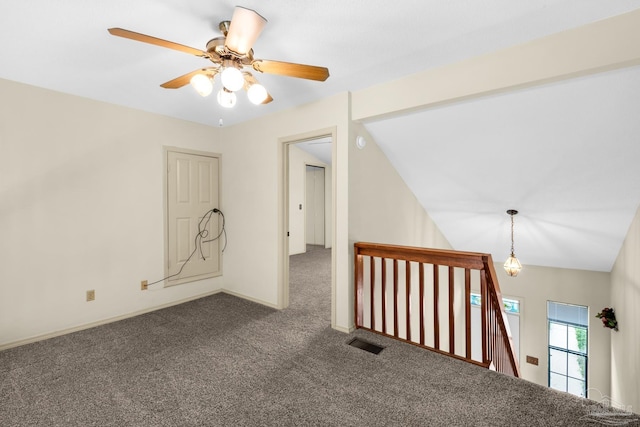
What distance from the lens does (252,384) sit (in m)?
2.04

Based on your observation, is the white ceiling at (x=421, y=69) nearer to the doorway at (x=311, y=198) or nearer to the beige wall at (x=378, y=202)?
the beige wall at (x=378, y=202)

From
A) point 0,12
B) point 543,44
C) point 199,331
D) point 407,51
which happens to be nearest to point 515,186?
point 543,44

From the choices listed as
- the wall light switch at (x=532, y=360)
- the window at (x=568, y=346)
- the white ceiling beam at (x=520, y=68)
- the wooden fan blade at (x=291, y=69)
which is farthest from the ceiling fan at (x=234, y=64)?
the wall light switch at (x=532, y=360)

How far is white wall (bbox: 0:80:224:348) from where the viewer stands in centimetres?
261

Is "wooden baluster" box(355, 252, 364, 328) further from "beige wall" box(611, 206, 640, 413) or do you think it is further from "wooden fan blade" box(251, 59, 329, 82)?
"beige wall" box(611, 206, 640, 413)

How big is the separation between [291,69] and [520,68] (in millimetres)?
1588

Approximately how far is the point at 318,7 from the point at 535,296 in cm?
659

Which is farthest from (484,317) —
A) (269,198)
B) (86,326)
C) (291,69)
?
(86,326)

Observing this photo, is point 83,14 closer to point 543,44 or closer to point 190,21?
point 190,21

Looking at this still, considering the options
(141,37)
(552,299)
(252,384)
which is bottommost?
(552,299)

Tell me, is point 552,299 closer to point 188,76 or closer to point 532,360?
point 532,360

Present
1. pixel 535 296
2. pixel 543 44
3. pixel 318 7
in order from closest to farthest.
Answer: pixel 318 7, pixel 543 44, pixel 535 296

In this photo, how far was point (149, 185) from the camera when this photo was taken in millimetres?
3447

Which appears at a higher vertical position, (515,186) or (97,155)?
(97,155)
